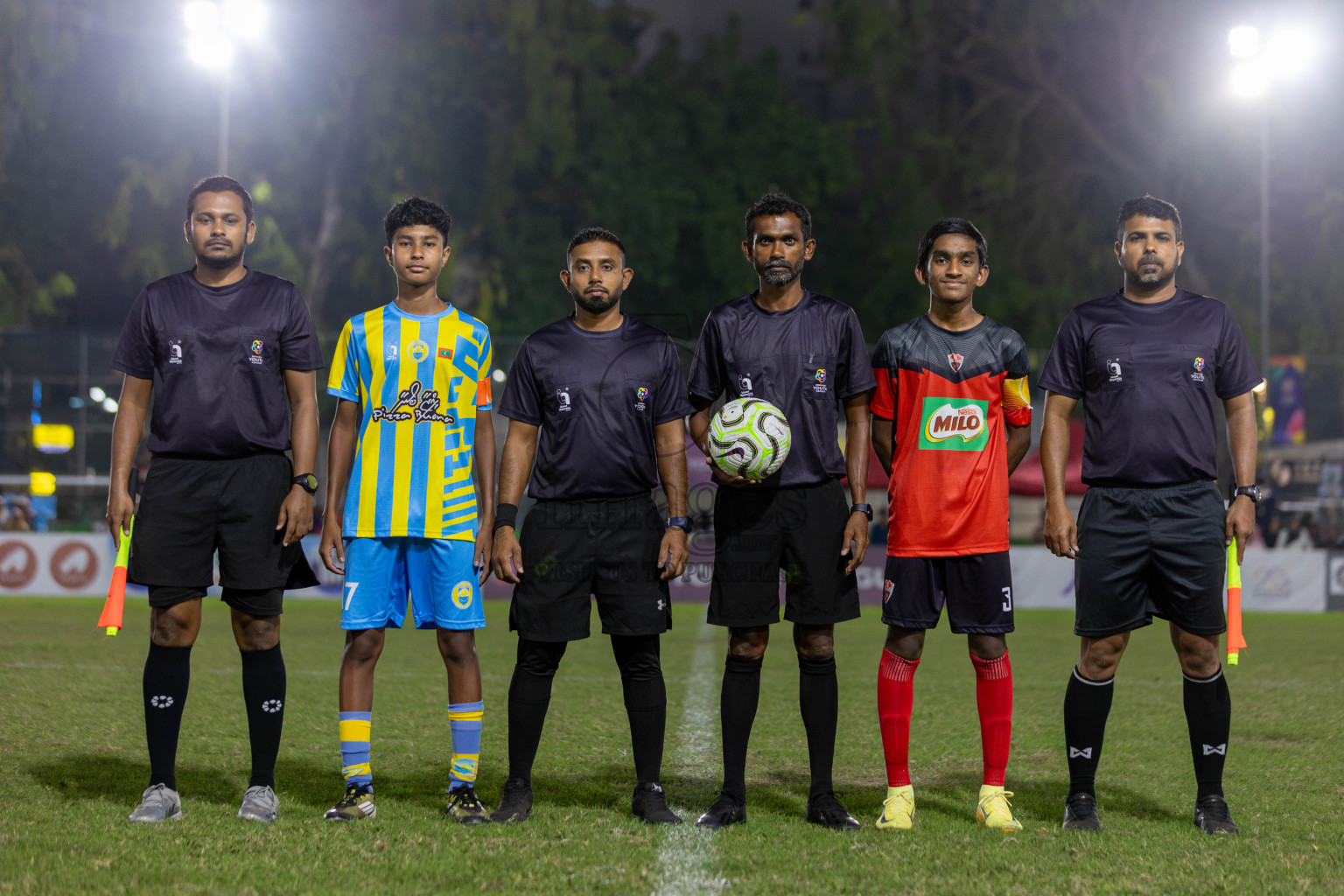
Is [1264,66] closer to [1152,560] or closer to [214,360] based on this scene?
[1152,560]

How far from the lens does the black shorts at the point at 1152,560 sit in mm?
4734

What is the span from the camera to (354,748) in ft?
15.5

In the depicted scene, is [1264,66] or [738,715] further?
[1264,66]

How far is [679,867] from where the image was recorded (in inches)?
163

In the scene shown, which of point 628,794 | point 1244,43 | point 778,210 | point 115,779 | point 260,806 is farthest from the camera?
point 1244,43

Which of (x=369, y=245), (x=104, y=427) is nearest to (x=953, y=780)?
(x=104, y=427)

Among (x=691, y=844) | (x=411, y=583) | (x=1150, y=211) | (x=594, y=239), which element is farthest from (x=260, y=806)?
(x=1150, y=211)

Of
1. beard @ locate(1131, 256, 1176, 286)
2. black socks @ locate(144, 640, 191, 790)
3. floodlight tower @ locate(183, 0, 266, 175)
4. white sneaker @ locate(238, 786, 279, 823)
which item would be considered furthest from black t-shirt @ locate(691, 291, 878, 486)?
floodlight tower @ locate(183, 0, 266, 175)

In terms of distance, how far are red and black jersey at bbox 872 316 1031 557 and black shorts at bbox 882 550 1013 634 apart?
56 mm

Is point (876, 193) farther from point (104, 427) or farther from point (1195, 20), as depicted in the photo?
point (104, 427)

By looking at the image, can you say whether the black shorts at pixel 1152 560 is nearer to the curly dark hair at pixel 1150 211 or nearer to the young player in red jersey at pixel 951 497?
the young player in red jersey at pixel 951 497

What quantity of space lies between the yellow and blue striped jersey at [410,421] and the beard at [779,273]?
1067 millimetres

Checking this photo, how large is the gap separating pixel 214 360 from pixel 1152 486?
3.50 m

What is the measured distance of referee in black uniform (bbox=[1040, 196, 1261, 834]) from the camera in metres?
4.75
